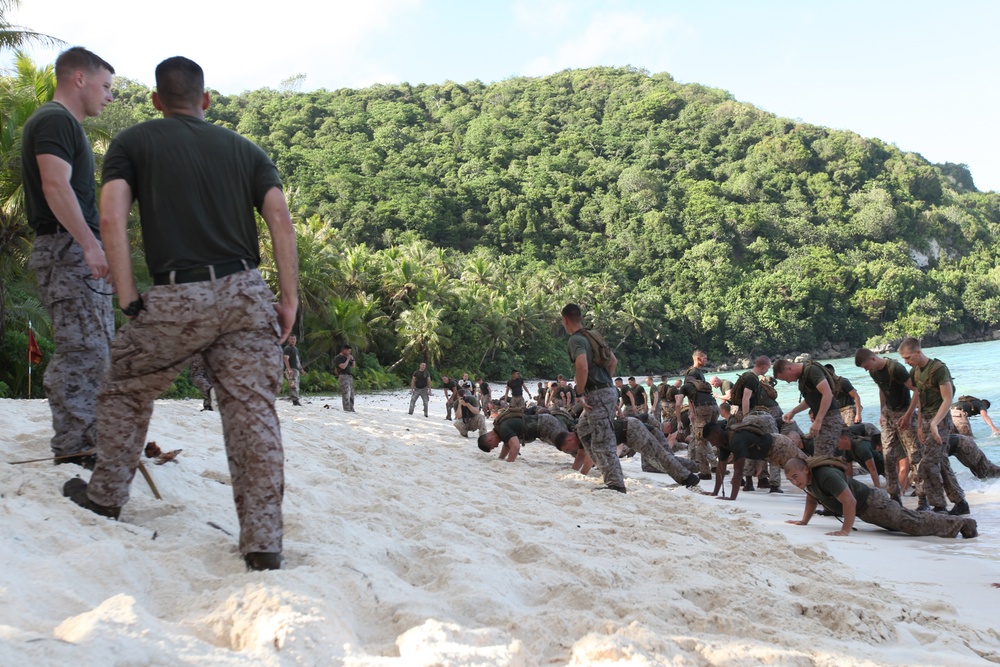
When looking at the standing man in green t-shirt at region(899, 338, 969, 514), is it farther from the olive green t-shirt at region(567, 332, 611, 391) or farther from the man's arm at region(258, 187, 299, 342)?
the man's arm at region(258, 187, 299, 342)

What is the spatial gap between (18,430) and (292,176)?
84.4 m

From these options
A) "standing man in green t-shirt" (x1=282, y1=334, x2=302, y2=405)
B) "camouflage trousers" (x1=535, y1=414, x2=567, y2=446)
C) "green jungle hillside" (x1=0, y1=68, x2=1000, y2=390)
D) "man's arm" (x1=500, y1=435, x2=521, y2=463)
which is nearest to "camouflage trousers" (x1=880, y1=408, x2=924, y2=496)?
"camouflage trousers" (x1=535, y1=414, x2=567, y2=446)

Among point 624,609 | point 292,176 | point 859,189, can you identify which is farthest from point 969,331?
point 624,609

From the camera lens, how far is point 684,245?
98.7 metres

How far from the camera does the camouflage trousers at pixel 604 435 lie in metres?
7.53

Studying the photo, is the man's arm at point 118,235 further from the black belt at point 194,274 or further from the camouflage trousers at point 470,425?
the camouflage trousers at point 470,425

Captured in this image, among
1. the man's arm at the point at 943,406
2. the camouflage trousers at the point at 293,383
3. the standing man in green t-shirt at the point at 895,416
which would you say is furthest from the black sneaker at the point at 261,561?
the camouflage trousers at the point at 293,383

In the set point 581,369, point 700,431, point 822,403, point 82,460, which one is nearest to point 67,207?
point 82,460

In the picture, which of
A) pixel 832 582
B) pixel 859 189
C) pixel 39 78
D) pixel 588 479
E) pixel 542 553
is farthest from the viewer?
pixel 859 189

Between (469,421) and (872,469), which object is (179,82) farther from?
(469,421)

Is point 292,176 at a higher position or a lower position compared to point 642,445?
higher

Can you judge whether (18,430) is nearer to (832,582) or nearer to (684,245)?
(832,582)

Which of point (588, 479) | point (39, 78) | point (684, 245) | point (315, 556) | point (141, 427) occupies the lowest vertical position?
point (588, 479)

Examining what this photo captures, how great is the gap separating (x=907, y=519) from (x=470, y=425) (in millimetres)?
8978
